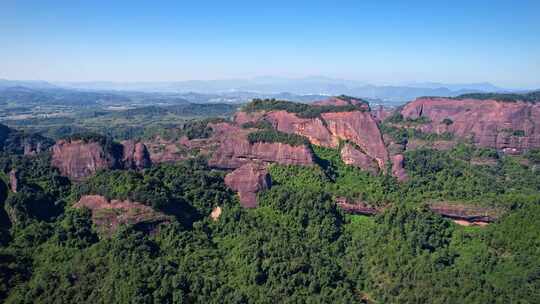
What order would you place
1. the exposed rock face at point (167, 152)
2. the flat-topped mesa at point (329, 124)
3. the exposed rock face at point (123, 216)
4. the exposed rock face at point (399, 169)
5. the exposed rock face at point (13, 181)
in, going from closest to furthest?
the exposed rock face at point (123, 216) → the exposed rock face at point (13, 181) → the exposed rock face at point (399, 169) → the flat-topped mesa at point (329, 124) → the exposed rock face at point (167, 152)

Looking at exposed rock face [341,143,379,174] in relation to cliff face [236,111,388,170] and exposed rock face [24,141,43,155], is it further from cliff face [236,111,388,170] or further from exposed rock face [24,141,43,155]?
exposed rock face [24,141,43,155]

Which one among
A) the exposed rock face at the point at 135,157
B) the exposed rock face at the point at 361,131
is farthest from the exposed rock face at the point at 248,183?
the exposed rock face at the point at 361,131

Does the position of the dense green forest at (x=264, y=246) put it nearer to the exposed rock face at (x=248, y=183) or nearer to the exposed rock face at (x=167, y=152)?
the exposed rock face at (x=248, y=183)

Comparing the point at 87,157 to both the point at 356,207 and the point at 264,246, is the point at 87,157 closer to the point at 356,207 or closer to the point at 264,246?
the point at 264,246

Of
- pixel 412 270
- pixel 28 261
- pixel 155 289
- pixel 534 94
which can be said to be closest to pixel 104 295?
pixel 155 289

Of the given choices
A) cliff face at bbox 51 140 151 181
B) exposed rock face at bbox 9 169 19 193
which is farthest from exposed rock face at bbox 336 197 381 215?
exposed rock face at bbox 9 169 19 193

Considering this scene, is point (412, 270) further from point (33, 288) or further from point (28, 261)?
point (28, 261)
